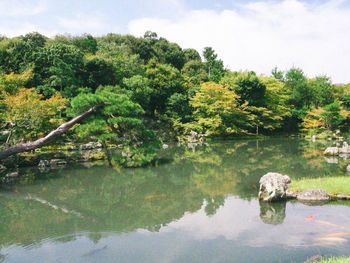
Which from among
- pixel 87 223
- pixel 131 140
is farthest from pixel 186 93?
pixel 87 223

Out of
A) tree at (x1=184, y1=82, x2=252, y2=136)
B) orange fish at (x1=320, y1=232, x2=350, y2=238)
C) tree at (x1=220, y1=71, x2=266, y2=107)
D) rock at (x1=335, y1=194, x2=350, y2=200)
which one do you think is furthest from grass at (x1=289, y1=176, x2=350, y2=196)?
tree at (x1=220, y1=71, x2=266, y2=107)

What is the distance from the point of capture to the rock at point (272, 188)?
6.18 meters

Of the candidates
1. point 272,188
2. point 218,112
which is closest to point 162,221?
point 272,188

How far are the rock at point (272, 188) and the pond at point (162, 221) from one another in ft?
0.71

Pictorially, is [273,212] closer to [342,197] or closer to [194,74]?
[342,197]

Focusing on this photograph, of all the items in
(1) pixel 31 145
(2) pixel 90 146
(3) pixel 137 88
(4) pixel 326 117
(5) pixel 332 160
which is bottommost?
(5) pixel 332 160

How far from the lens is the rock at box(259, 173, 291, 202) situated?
618cm

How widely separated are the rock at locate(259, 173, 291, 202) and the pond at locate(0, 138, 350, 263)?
8.5 inches

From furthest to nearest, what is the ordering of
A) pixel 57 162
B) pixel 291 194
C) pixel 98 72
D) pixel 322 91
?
pixel 322 91 < pixel 98 72 < pixel 57 162 < pixel 291 194

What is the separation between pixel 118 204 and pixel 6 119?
6731 mm

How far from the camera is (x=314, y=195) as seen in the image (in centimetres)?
613

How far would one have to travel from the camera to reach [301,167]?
1020 cm

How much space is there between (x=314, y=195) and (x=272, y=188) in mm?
930

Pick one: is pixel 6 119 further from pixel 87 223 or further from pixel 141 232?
pixel 141 232
